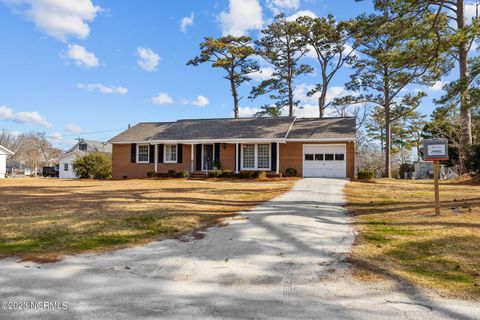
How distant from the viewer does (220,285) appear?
4.33m

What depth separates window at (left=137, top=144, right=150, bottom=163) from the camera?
1102 inches

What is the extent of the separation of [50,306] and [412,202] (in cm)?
978

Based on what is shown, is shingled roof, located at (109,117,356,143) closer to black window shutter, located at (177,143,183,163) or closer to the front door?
black window shutter, located at (177,143,183,163)

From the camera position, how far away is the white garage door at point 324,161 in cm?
2398

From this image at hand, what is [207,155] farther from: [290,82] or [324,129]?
[290,82]

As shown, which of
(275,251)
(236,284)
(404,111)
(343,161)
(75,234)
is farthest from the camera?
(404,111)

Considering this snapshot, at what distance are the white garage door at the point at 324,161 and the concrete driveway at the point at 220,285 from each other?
17.9 meters

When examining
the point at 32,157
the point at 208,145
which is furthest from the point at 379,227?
the point at 32,157

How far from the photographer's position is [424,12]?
13.3 m

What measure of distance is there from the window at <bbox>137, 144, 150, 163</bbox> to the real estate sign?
2253 cm

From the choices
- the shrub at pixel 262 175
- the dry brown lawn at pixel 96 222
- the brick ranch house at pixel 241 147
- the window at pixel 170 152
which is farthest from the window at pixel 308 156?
the dry brown lawn at pixel 96 222

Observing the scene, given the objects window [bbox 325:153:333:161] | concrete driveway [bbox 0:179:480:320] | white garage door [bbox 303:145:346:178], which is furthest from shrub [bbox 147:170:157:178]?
concrete driveway [bbox 0:179:480:320]

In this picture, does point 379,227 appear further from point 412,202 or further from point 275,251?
point 412,202

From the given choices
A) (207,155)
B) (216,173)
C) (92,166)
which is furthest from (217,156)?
(92,166)
